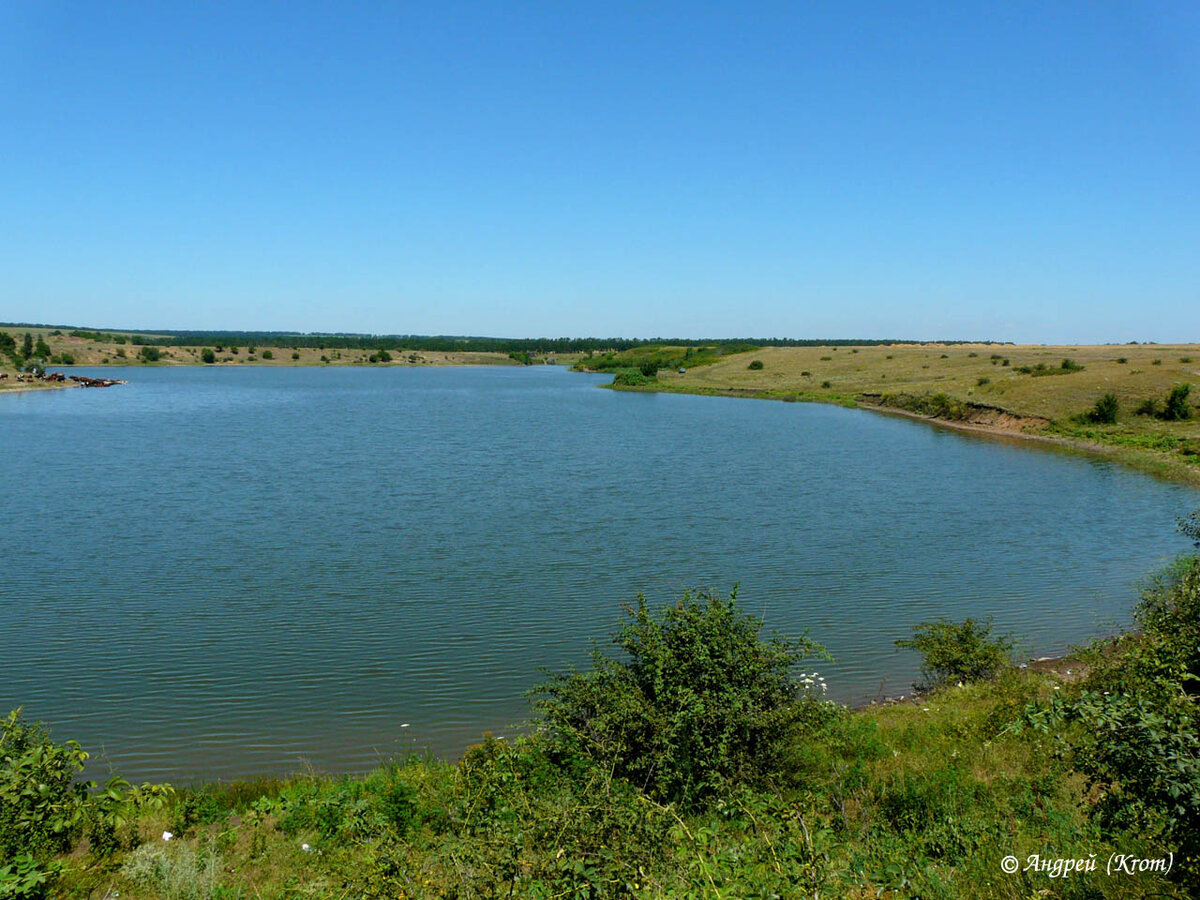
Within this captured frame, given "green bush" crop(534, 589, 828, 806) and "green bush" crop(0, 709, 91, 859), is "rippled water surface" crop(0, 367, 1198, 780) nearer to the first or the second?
"green bush" crop(0, 709, 91, 859)

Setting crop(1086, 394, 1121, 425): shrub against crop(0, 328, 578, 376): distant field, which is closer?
crop(1086, 394, 1121, 425): shrub

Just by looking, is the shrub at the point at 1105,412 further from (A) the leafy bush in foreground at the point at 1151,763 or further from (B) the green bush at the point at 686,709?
(A) the leafy bush in foreground at the point at 1151,763

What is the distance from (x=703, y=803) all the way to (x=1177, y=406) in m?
53.7

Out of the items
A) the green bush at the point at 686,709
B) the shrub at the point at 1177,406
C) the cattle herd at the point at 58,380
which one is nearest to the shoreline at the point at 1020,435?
the shrub at the point at 1177,406

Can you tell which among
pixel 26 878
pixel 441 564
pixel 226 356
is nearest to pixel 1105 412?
pixel 441 564

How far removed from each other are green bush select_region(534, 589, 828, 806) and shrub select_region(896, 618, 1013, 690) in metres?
4.59

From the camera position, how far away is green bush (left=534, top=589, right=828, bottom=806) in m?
8.88

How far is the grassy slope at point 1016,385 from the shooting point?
45.8 meters

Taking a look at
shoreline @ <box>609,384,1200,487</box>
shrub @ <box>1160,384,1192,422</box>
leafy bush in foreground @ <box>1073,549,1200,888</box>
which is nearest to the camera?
leafy bush in foreground @ <box>1073,549,1200,888</box>

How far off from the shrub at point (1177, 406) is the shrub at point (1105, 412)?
2617 mm

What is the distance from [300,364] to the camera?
172500 millimetres

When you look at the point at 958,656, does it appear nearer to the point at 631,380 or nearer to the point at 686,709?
the point at 686,709

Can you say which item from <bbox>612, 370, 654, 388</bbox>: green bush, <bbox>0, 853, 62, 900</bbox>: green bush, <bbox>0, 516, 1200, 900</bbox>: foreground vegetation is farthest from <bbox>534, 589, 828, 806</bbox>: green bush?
<bbox>612, 370, 654, 388</bbox>: green bush

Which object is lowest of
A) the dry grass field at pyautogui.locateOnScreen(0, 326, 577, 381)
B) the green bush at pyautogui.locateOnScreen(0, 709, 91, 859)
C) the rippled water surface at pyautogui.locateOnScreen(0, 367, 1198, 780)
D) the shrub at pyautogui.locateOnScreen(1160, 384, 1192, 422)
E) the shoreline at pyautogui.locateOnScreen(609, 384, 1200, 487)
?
the rippled water surface at pyautogui.locateOnScreen(0, 367, 1198, 780)
